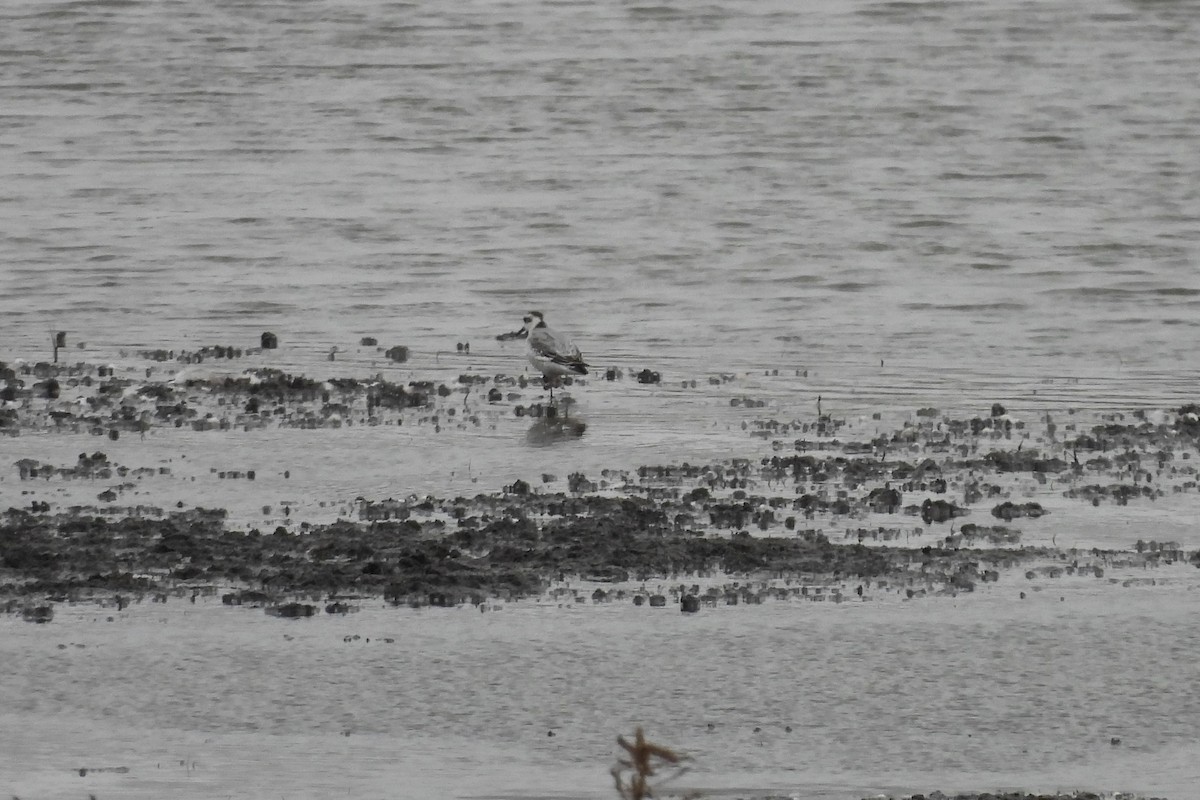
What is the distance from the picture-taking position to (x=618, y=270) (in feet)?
83.5

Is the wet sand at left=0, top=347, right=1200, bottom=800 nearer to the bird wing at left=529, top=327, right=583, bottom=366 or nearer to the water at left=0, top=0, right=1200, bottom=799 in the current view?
the water at left=0, top=0, right=1200, bottom=799

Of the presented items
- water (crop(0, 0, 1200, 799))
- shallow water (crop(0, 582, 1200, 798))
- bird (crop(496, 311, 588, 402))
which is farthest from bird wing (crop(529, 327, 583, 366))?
shallow water (crop(0, 582, 1200, 798))

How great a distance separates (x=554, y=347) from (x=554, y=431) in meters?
2.11

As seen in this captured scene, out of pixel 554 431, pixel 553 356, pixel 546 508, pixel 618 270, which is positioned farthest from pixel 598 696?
pixel 618 270

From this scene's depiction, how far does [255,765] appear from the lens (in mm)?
8531

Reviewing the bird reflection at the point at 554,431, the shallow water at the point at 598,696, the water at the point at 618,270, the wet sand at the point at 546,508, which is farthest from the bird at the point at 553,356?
the shallow water at the point at 598,696

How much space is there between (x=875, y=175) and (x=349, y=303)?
11331 millimetres

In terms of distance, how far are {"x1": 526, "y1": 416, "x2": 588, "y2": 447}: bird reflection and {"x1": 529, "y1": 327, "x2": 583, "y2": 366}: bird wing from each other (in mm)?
1414

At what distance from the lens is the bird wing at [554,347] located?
690 inches

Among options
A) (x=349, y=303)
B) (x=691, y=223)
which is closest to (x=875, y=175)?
(x=691, y=223)

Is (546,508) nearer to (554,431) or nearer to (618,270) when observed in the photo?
(554,431)

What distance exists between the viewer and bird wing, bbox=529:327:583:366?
57.5 ft

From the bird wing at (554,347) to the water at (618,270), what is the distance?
0.41 meters

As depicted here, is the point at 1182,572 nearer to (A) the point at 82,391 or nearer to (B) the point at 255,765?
(B) the point at 255,765
